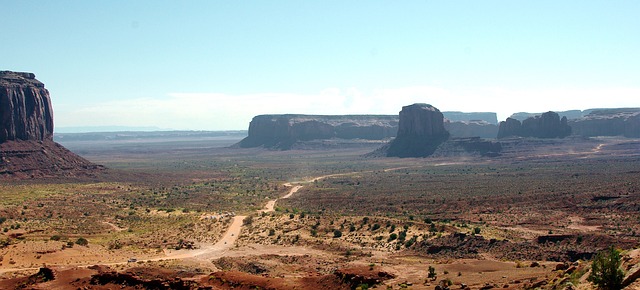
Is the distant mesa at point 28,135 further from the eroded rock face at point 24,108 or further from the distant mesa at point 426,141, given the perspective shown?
the distant mesa at point 426,141

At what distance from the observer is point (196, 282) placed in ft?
94.6

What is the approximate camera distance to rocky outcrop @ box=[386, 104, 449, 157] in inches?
6934

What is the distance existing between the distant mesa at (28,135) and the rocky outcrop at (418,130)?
98.9 m

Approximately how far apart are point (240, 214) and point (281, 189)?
103ft

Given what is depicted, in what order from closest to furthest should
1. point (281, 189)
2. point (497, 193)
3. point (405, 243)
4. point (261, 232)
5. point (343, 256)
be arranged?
1. point (343, 256)
2. point (405, 243)
3. point (261, 232)
4. point (497, 193)
5. point (281, 189)

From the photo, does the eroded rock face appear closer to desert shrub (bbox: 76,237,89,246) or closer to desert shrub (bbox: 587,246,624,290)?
desert shrub (bbox: 76,237,89,246)

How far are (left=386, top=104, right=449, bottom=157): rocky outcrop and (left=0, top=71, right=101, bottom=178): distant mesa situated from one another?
324ft

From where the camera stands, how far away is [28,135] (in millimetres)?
108250

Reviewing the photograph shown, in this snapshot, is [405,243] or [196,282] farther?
[405,243]

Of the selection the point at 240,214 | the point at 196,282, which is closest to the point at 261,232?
the point at 240,214

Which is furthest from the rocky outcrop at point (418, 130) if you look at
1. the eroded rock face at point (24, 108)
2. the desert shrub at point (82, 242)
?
the desert shrub at point (82, 242)

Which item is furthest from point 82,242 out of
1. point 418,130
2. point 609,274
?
point 418,130

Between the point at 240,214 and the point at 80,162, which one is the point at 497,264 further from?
the point at 80,162

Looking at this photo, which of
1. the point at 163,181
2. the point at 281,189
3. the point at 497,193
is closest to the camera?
the point at 497,193
